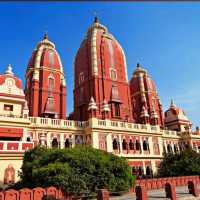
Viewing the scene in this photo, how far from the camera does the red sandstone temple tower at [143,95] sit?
4677 centimetres

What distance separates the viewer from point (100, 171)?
16.8 meters

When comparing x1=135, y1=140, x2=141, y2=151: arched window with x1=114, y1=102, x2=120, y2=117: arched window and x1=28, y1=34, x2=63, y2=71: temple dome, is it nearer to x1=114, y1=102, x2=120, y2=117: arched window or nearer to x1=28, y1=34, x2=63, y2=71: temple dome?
x1=114, y1=102, x2=120, y2=117: arched window

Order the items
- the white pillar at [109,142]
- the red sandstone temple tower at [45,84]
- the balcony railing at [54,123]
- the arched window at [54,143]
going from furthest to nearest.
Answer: the red sandstone temple tower at [45,84]
the white pillar at [109,142]
the arched window at [54,143]
the balcony railing at [54,123]

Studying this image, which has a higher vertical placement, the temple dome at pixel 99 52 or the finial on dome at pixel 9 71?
the temple dome at pixel 99 52

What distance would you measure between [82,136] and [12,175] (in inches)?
395

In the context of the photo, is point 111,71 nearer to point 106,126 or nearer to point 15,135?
point 106,126

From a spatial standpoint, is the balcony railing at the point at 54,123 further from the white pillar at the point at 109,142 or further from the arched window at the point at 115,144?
the arched window at the point at 115,144

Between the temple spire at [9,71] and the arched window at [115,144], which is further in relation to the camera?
the arched window at [115,144]

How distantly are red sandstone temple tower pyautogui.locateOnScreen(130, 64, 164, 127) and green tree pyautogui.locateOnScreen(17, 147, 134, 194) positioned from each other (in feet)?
92.7

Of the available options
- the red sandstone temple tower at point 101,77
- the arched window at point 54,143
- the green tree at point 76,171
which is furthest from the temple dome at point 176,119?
the green tree at point 76,171

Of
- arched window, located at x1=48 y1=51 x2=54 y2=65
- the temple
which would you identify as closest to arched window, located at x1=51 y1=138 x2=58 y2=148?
the temple

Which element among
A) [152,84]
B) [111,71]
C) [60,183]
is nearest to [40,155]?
[60,183]

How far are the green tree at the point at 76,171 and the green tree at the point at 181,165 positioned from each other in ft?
33.9

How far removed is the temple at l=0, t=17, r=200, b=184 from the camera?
25.3 metres
